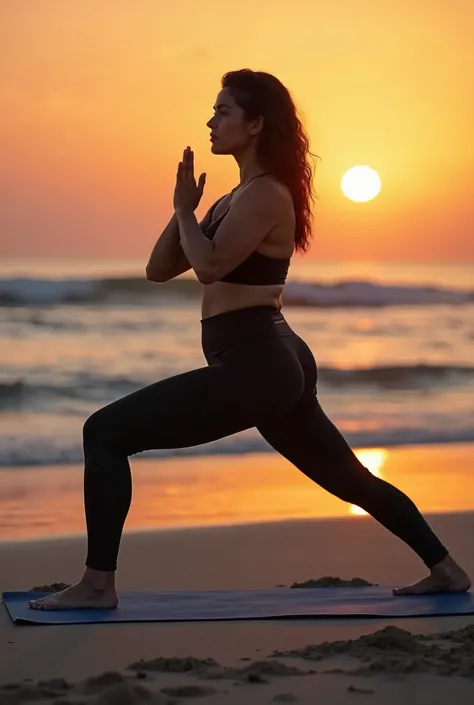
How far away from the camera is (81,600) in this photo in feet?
15.0

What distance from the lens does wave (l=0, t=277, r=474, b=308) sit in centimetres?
2509

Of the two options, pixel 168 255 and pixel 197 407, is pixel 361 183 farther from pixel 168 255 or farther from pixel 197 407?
pixel 197 407

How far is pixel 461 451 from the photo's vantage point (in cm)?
983

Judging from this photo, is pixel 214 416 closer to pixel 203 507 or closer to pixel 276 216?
pixel 276 216

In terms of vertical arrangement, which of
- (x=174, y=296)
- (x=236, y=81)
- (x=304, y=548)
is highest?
(x=174, y=296)

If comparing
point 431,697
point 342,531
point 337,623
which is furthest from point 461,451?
point 431,697

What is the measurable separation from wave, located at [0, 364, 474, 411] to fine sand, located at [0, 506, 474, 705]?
7.17 meters

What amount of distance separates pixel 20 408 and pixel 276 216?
856 centimetres

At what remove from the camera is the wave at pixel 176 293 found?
82.3 ft

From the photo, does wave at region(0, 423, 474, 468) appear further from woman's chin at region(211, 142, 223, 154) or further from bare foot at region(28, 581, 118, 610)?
woman's chin at region(211, 142, 223, 154)

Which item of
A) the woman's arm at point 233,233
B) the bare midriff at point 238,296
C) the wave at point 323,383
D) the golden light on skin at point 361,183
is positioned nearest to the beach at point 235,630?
the bare midriff at point 238,296

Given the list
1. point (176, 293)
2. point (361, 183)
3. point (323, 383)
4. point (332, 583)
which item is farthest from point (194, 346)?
point (332, 583)

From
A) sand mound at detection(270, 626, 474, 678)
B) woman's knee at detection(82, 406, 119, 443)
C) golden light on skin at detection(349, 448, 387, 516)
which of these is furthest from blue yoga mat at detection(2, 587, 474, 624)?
golden light on skin at detection(349, 448, 387, 516)

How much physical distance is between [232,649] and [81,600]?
670 mm
